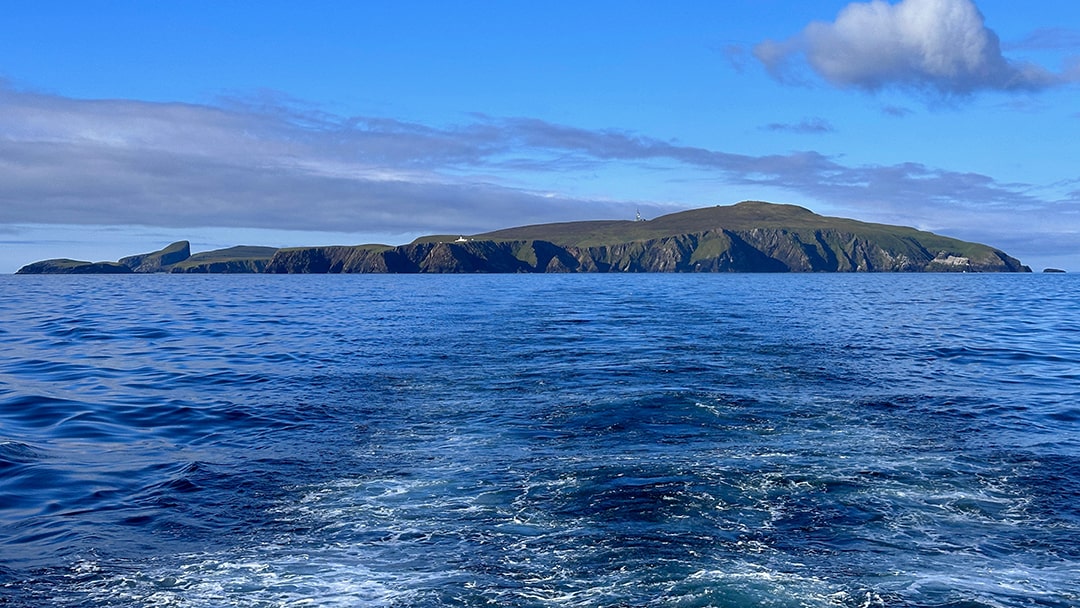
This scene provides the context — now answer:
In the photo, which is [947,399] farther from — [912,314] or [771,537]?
[912,314]

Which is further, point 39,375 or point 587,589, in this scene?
point 39,375

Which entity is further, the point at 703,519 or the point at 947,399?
the point at 947,399

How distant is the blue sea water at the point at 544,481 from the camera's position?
1204 cm

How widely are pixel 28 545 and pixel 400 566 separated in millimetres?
7067

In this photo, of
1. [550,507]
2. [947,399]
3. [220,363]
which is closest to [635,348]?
[947,399]

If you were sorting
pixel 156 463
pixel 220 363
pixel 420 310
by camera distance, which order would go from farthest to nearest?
pixel 420 310 → pixel 220 363 → pixel 156 463

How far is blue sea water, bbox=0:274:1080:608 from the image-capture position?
12.0 meters

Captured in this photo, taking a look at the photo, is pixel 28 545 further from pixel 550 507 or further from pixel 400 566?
pixel 550 507

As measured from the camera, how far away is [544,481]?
1730 cm

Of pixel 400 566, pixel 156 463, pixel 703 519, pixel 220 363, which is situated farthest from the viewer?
pixel 220 363

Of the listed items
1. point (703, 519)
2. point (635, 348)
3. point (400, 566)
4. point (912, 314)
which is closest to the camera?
point (400, 566)

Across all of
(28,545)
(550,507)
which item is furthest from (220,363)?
(550,507)

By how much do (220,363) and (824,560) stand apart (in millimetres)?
33557

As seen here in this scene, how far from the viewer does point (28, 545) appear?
44.6ft
